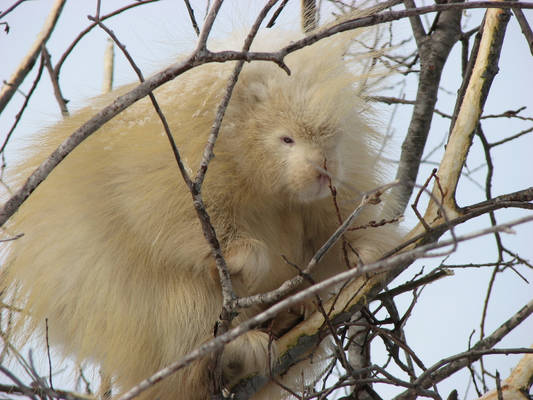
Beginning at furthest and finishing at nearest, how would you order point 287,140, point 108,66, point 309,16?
1. point 108,66
2. point 309,16
3. point 287,140

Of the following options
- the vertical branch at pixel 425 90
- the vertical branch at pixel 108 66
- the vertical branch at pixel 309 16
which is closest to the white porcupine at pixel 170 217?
the vertical branch at pixel 309 16

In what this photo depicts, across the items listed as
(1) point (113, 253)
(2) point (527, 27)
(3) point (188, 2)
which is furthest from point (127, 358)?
(2) point (527, 27)

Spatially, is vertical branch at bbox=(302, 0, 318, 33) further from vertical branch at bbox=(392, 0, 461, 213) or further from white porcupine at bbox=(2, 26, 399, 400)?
vertical branch at bbox=(392, 0, 461, 213)

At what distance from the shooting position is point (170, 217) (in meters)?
2.06

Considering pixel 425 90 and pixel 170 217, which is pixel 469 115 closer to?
pixel 425 90

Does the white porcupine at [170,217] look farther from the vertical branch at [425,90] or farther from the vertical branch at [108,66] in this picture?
the vertical branch at [108,66]

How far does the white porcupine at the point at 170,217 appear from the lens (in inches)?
80.1

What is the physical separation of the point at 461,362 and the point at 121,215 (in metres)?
1.20

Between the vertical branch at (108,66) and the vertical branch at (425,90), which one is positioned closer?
the vertical branch at (425,90)

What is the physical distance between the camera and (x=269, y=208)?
7.38ft

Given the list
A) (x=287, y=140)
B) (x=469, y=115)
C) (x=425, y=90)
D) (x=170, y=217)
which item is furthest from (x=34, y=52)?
(x=469, y=115)

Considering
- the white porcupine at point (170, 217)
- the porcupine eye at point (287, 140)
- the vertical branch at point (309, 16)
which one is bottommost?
the white porcupine at point (170, 217)

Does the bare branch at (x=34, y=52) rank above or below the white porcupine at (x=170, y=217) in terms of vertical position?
above

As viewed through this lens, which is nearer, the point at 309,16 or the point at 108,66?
the point at 309,16
